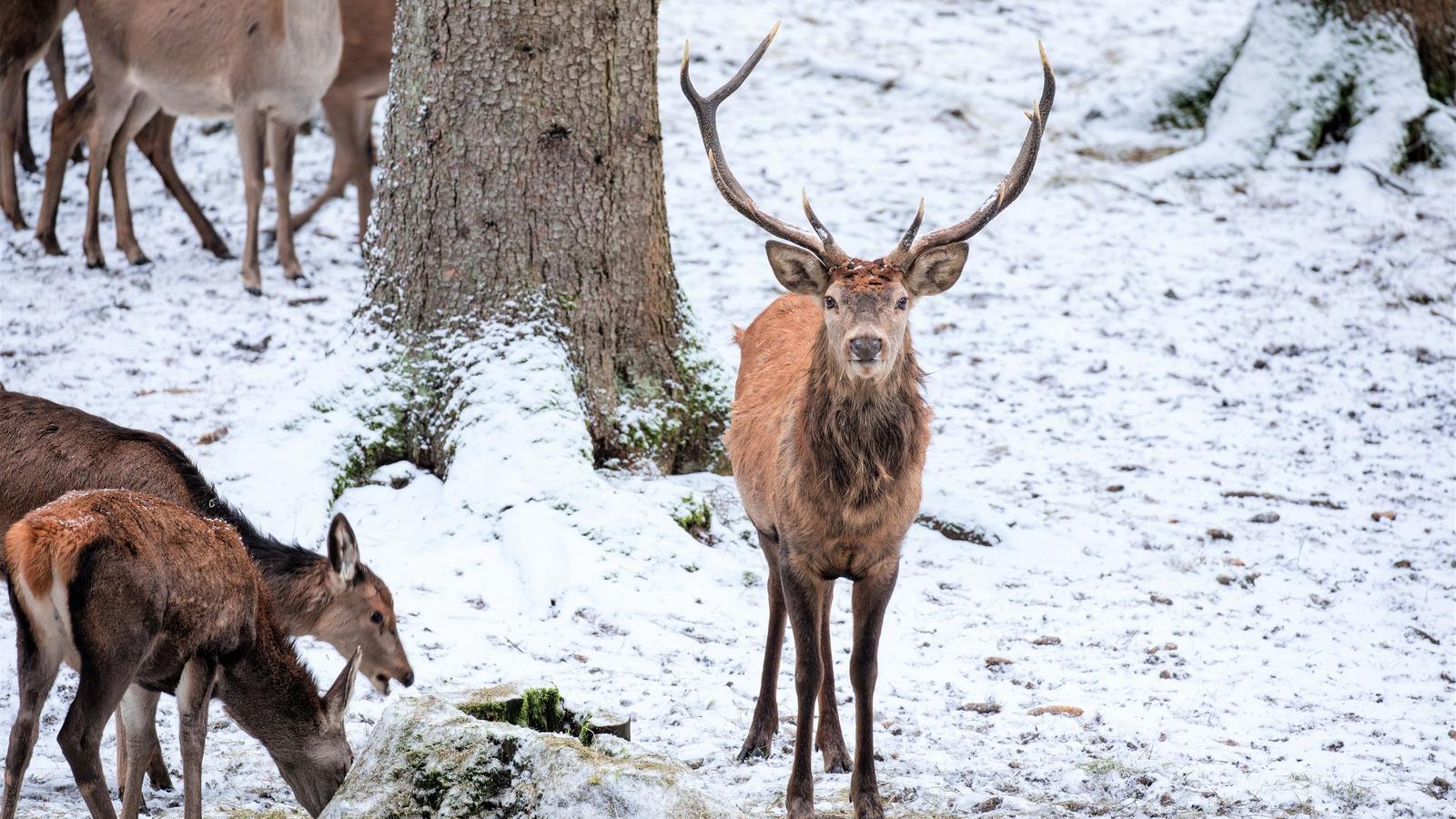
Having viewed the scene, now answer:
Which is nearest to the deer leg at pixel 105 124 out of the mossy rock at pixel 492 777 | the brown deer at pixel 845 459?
the brown deer at pixel 845 459

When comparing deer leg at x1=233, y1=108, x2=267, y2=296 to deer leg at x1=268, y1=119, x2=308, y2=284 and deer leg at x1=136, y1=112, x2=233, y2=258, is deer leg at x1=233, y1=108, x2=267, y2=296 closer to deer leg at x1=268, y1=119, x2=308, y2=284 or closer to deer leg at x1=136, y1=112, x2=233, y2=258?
deer leg at x1=268, y1=119, x2=308, y2=284

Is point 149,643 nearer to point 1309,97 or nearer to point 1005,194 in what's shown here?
point 1005,194

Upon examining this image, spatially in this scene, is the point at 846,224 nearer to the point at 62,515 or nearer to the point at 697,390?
the point at 697,390

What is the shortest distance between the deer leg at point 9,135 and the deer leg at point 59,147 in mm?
206

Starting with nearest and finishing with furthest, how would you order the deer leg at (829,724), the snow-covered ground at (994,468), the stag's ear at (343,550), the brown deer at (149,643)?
the brown deer at (149,643) < the stag's ear at (343,550) < the deer leg at (829,724) < the snow-covered ground at (994,468)

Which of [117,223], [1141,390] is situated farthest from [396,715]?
[117,223]

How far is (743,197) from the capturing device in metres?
5.06

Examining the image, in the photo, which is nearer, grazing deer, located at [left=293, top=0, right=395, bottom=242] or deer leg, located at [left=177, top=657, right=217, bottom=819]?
deer leg, located at [left=177, top=657, right=217, bottom=819]

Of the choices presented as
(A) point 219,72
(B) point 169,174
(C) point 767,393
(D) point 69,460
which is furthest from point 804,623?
(B) point 169,174

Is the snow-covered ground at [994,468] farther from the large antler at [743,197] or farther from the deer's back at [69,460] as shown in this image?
the large antler at [743,197]

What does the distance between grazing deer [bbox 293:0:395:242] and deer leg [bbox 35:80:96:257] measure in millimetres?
1528

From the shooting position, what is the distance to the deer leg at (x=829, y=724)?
4.91 meters

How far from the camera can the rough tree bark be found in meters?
10.8

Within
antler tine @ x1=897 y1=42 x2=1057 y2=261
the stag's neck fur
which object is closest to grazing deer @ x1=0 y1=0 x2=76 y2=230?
the stag's neck fur
